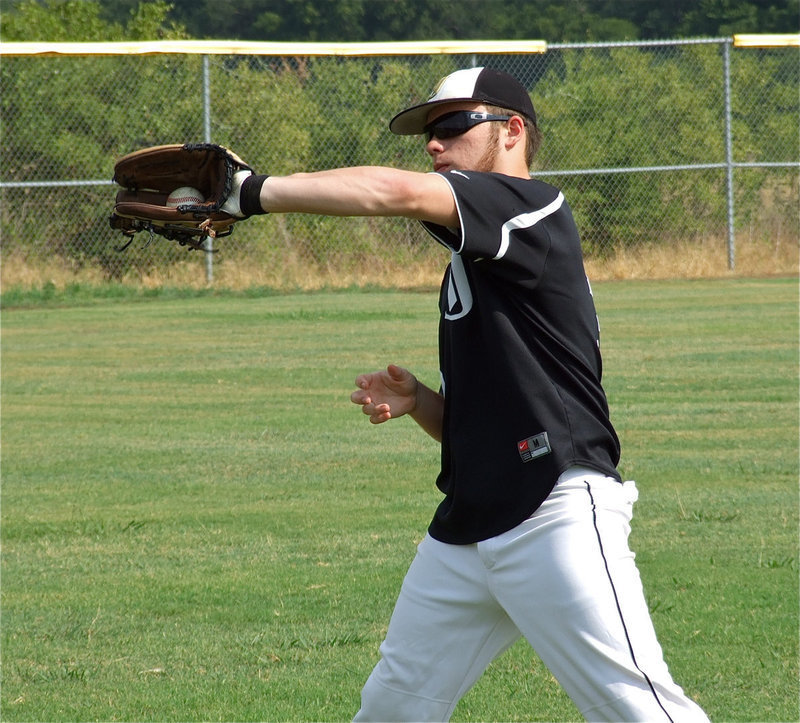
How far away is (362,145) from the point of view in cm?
2023

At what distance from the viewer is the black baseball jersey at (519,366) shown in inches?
128

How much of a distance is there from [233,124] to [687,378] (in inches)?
387

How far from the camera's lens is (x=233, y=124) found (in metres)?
19.3

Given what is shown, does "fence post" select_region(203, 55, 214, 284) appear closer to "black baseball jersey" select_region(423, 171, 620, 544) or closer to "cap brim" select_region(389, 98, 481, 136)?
"cap brim" select_region(389, 98, 481, 136)

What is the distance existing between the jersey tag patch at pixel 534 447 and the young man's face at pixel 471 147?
2.57 feet

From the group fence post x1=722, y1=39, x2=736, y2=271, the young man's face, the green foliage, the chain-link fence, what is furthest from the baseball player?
fence post x1=722, y1=39, x2=736, y2=271

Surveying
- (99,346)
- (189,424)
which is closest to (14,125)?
(99,346)

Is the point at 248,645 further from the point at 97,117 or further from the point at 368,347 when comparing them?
the point at 97,117

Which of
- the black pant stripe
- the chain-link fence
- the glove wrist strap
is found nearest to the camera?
the black pant stripe

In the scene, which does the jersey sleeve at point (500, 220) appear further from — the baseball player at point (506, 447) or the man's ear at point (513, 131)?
the man's ear at point (513, 131)

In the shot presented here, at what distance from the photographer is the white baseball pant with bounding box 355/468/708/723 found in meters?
3.09

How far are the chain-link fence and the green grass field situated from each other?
4357 millimetres

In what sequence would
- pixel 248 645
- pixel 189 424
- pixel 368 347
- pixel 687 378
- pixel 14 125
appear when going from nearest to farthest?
pixel 248 645
pixel 189 424
pixel 687 378
pixel 368 347
pixel 14 125

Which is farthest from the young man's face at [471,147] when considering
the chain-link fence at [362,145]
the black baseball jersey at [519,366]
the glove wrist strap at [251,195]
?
the chain-link fence at [362,145]
